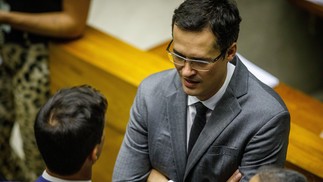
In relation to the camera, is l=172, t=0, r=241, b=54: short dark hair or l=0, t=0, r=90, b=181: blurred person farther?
l=0, t=0, r=90, b=181: blurred person

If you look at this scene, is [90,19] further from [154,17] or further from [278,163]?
[278,163]

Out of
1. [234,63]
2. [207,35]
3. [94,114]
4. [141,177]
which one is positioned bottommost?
[141,177]

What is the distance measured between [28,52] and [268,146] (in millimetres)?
1652

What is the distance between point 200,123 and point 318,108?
113 cm

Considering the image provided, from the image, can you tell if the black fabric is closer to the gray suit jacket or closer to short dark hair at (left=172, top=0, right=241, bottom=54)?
the gray suit jacket

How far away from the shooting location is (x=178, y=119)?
94.4 inches

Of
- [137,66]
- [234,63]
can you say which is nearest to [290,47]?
[137,66]

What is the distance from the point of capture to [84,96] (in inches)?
83.4

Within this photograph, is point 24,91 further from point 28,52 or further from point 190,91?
point 190,91

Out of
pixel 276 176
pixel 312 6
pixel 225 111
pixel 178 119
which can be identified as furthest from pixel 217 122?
pixel 312 6

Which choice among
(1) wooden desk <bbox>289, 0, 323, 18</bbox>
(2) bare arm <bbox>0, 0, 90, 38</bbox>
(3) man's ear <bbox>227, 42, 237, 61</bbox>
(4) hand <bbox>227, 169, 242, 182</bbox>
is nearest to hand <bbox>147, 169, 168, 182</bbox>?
(4) hand <bbox>227, 169, 242, 182</bbox>

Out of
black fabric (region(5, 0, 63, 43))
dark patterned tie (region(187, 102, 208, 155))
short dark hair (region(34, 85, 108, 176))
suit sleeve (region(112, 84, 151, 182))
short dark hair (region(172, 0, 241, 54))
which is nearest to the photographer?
short dark hair (region(34, 85, 108, 176))

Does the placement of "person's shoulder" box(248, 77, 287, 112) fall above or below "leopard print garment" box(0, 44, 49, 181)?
above

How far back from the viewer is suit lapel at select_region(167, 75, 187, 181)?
2.40 metres
